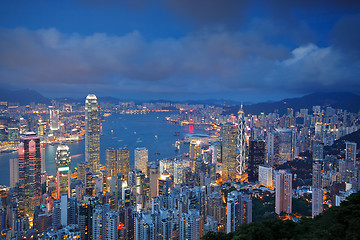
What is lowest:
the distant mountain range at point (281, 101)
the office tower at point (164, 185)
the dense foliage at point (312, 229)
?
the office tower at point (164, 185)

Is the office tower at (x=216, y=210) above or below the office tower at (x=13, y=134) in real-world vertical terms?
below

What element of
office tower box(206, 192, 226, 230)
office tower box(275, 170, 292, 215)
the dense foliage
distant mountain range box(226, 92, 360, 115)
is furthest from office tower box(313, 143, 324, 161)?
the dense foliage

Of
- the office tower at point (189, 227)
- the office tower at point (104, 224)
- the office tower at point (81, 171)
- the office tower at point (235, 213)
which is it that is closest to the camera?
the office tower at point (189, 227)

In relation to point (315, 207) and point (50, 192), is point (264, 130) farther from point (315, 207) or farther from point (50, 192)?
point (50, 192)

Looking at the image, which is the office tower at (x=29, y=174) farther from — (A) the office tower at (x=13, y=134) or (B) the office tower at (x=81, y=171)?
(B) the office tower at (x=81, y=171)

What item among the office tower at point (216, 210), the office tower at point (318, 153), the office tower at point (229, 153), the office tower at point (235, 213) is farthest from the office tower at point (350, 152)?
the office tower at point (216, 210)

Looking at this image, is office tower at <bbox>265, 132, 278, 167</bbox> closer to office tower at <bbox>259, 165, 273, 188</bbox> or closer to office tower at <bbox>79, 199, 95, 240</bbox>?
office tower at <bbox>259, 165, 273, 188</bbox>

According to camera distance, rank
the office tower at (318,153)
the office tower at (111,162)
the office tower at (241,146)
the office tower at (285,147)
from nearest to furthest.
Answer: the office tower at (111,162)
the office tower at (318,153)
the office tower at (241,146)
the office tower at (285,147)

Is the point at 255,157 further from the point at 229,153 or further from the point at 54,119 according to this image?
the point at 54,119
